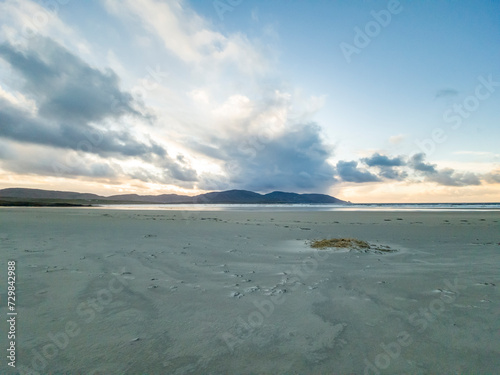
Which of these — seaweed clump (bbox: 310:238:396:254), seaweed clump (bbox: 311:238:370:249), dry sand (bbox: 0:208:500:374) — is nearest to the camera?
dry sand (bbox: 0:208:500:374)

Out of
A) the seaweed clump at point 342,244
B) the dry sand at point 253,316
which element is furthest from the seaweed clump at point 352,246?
the dry sand at point 253,316

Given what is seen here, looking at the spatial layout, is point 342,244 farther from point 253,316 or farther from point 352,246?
point 253,316

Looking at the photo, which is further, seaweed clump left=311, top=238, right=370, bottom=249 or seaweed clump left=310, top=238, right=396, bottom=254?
seaweed clump left=311, top=238, right=370, bottom=249

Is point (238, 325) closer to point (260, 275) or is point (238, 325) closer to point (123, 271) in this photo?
point (260, 275)

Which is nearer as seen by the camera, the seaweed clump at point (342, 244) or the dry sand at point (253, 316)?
the dry sand at point (253, 316)

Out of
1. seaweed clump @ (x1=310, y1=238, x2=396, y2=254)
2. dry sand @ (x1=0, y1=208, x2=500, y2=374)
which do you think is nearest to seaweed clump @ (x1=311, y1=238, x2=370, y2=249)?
seaweed clump @ (x1=310, y1=238, x2=396, y2=254)

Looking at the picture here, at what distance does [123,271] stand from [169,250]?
239cm

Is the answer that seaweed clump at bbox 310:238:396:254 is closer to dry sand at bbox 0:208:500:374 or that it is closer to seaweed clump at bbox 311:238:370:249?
seaweed clump at bbox 311:238:370:249

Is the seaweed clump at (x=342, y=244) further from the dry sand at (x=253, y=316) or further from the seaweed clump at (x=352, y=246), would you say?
the dry sand at (x=253, y=316)

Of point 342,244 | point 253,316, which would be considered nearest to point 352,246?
point 342,244

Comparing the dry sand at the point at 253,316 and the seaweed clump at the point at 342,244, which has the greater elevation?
the seaweed clump at the point at 342,244

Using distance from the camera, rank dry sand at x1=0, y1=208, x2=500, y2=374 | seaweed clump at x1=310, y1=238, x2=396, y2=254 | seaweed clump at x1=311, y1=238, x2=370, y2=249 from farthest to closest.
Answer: seaweed clump at x1=311, y1=238, x2=370, y2=249 → seaweed clump at x1=310, y1=238, x2=396, y2=254 → dry sand at x1=0, y1=208, x2=500, y2=374

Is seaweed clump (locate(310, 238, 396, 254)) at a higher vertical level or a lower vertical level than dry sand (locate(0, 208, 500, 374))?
higher

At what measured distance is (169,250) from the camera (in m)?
7.80
